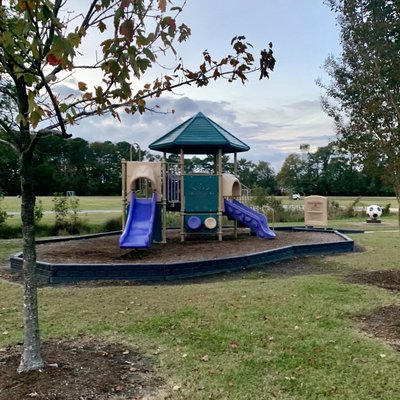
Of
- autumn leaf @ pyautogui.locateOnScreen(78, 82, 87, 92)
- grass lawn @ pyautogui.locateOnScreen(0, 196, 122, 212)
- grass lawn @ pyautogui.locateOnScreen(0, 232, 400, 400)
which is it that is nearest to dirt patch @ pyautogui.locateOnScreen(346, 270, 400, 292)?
grass lawn @ pyautogui.locateOnScreen(0, 232, 400, 400)

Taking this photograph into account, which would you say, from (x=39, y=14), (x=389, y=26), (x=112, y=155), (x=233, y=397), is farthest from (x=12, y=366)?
(x=112, y=155)

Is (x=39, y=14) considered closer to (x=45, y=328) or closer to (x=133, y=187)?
(x=45, y=328)

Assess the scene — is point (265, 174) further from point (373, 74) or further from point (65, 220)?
point (373, 74)

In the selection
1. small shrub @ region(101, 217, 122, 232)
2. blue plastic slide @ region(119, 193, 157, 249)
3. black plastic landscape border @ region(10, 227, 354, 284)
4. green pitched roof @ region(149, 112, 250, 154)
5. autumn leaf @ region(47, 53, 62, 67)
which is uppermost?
green pitched roof @ region(149, 112, 250, 154)

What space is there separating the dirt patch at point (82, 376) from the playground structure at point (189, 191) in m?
7.22

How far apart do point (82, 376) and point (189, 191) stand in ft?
29.3

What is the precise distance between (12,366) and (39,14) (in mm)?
2824

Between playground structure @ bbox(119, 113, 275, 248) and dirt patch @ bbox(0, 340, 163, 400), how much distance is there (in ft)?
23.7

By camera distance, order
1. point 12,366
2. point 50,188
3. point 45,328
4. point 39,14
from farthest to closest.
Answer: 1. point 50,188
2. point 45,328
3. point 12,366
4. point 39,14

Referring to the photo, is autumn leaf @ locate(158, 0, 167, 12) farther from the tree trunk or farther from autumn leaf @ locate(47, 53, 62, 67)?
the tree trunk

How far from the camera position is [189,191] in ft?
39.9

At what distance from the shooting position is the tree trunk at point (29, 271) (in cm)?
330

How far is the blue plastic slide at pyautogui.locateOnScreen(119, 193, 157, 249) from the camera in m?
9.01

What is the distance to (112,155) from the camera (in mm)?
78750
